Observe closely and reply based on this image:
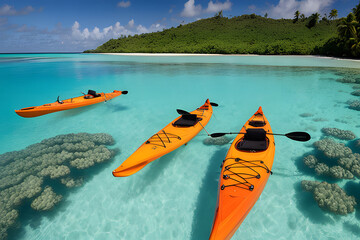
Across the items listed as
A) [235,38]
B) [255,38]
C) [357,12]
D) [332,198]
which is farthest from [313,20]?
[332,198]

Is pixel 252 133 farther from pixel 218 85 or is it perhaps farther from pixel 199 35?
pixel 199 35

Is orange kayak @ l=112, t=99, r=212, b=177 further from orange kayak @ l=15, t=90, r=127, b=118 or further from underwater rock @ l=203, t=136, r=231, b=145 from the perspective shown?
orange kayak @ l=15, t=90, r=127, b=118

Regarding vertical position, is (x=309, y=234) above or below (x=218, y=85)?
below

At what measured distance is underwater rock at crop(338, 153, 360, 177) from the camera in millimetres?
7201

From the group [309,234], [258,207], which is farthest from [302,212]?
[258,207]

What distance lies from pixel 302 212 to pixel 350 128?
333 inches

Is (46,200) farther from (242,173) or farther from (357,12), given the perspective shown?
(357,12)

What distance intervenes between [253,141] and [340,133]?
257 inches

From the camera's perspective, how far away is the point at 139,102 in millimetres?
17562

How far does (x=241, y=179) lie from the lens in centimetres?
565

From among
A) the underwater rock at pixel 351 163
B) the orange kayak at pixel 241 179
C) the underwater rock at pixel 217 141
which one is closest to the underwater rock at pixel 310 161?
the underwater rock at pixel 351 163

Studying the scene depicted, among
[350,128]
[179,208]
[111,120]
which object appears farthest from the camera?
[111,120]

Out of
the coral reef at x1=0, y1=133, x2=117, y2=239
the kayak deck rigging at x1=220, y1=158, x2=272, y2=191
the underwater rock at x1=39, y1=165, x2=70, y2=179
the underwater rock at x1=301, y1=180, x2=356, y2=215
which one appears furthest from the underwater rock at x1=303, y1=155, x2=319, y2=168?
the underwater rock at x1=39, y1=165, x2=70, y2=179

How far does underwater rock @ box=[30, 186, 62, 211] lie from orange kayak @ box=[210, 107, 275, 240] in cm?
574
